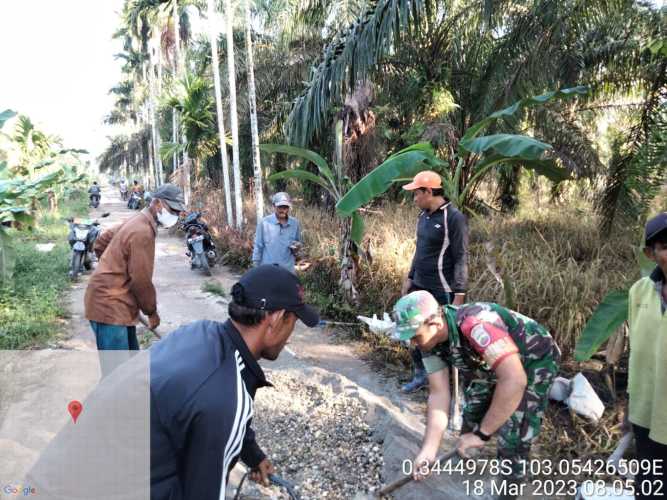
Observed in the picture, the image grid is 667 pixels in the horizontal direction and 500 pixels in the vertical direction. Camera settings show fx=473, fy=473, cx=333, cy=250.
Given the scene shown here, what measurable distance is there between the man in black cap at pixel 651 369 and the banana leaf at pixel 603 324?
986mm

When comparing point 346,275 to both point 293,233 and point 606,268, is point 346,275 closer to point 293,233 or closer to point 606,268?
point 293,233

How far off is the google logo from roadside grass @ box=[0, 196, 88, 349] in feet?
14.6

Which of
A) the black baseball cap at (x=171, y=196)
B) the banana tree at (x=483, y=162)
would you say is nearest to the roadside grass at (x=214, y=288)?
the banana tree at (x=483, y=162)

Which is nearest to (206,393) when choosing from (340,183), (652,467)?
(652,467)

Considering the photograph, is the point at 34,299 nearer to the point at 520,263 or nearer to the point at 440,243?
the point at 440,243

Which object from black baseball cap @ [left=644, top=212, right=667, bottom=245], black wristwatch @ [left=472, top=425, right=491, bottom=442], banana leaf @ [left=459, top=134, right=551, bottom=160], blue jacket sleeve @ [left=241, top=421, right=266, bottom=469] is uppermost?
banana leaf @ [left=459, top=134, right=551, bottom=160]

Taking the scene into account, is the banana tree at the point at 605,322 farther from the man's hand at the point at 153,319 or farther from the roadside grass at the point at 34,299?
the roadside grass at the point at 34,299

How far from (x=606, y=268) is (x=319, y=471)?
14.5 feet

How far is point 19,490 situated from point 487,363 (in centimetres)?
207

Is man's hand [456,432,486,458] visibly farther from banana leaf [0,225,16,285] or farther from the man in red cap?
banana leaf [0,225,16,285]

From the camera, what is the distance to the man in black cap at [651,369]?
217 cm

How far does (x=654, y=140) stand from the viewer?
181 inches

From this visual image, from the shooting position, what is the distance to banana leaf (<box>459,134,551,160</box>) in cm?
424

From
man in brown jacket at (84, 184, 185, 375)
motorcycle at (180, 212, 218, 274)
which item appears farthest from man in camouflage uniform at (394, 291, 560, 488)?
motorcycle at (180, 212, 218, 274)
